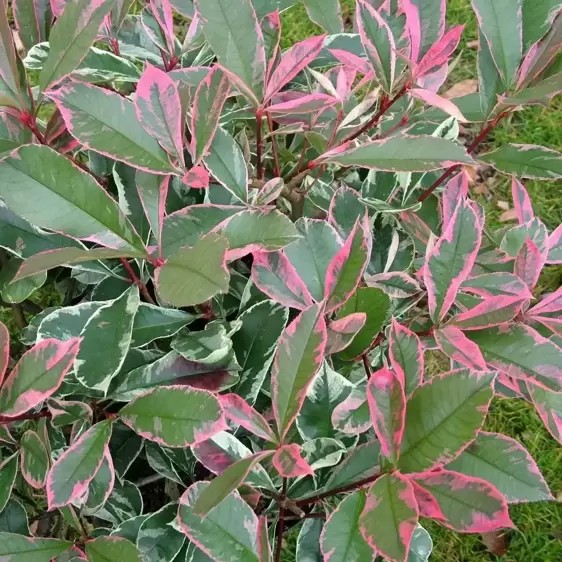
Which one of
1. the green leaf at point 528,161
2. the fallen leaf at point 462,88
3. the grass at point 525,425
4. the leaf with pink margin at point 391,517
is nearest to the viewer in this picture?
Answer: the leaf with pink margin at point 391,517

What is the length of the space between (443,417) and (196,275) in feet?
0.85

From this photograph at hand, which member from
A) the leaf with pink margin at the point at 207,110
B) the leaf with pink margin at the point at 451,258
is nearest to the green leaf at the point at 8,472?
the leaf with pink margin at the point at 207,110

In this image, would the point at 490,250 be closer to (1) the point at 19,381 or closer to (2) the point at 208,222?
(2) the point at 208,222

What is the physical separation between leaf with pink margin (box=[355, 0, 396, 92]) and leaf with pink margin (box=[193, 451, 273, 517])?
1.50ft

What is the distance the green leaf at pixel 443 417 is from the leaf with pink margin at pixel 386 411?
2 centimetres

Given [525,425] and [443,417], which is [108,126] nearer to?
[443,417]

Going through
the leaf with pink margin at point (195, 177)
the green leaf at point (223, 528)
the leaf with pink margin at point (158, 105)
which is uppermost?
the leaf with pink margin at point (158, 105)

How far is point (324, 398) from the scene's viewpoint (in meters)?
0.73

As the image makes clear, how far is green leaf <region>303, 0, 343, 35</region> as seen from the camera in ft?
2.96

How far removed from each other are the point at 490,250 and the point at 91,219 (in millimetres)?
536

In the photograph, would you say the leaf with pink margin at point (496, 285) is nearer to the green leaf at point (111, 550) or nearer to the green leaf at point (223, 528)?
the green leaf at point (223, 528)

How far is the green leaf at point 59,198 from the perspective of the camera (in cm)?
59

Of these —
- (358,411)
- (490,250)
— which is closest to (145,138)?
(358,411)

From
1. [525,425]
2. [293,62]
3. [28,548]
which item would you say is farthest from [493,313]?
[525,425]
